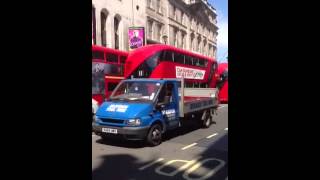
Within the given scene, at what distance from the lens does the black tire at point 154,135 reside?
30.8 ft

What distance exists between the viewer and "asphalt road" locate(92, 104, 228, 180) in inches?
263

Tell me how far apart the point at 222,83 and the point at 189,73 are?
6145 mm

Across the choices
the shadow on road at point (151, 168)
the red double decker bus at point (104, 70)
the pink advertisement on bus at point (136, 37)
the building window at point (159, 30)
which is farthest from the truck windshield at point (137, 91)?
the building window at point (159, 30)

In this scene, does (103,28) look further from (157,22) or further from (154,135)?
(154,135)

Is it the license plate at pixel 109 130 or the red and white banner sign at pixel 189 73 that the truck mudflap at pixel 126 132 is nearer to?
the license plate at pixel 109 130

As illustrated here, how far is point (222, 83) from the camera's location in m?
28.2

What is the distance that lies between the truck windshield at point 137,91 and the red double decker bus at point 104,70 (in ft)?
18.9

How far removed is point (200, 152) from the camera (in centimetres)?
878

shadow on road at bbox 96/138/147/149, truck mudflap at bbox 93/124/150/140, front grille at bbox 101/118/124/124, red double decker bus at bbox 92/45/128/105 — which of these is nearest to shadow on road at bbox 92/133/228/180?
truck mudflap at bbox 93/124/150/140

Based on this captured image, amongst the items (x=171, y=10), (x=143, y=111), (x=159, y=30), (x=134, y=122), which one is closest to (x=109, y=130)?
(x=134, y=122)
